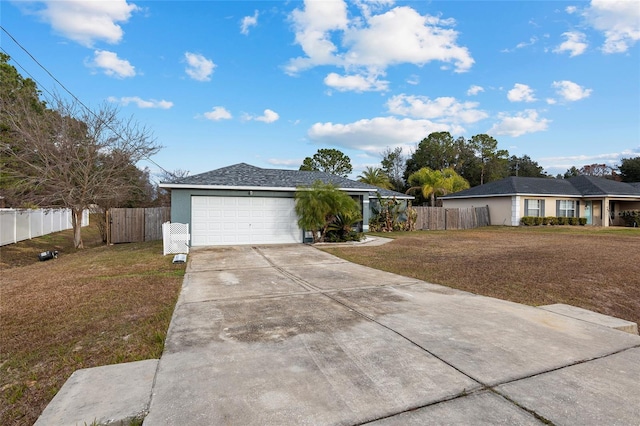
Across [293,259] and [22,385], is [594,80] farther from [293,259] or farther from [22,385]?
[22,385]

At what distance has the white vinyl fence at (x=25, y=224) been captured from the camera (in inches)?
573

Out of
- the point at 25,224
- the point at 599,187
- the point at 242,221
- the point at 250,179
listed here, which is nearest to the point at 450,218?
the point at 599,187

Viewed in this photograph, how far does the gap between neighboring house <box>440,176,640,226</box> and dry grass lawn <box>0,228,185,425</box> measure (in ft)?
77.4

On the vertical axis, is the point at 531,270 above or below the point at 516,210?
below

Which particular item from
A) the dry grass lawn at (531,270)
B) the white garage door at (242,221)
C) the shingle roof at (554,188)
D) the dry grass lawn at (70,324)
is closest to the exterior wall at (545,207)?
the shingle roof at (554,188)

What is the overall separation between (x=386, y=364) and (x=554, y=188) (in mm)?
28892

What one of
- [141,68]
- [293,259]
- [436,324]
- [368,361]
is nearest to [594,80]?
[293,259]

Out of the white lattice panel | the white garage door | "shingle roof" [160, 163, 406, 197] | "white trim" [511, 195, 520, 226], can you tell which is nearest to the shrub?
"white trim" [511, 195, 520, 226]

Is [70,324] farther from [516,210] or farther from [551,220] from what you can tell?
[551,220]

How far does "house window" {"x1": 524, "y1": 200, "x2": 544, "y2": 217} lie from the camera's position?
2423 centimetres

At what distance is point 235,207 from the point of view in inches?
520

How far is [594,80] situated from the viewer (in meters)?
Result: 14.1

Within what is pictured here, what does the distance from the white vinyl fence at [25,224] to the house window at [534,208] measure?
2854cm

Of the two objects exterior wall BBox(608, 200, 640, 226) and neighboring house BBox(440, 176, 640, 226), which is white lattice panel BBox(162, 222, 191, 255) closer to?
neighboring house BBox(440, 176, 640, 226)
